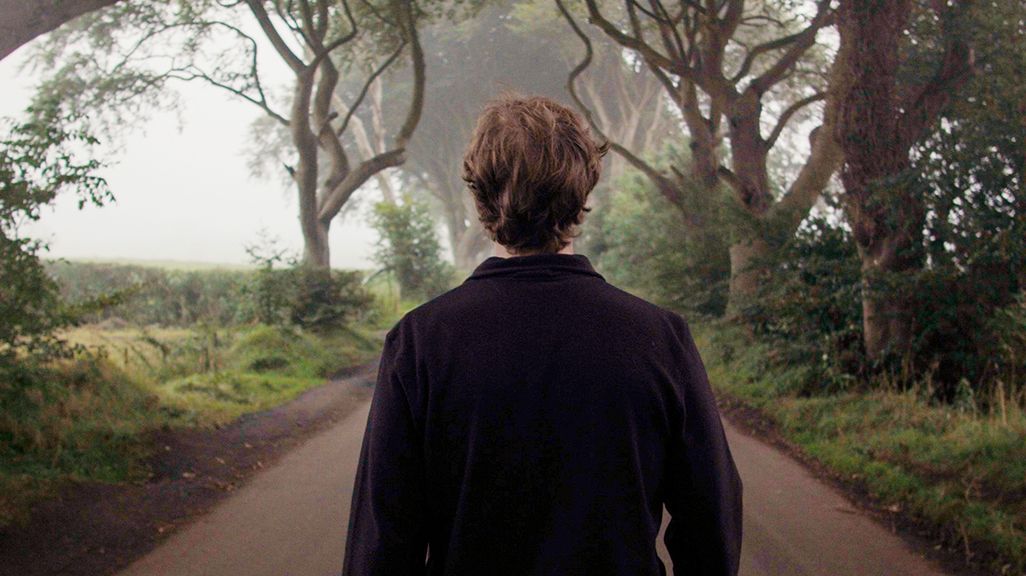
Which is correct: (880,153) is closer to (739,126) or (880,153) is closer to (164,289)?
(739,126)

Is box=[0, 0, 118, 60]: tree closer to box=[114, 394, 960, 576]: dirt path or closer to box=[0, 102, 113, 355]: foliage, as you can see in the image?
box=[0, 102, 113, 355]: foliage

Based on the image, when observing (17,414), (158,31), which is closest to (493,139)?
(17,414)

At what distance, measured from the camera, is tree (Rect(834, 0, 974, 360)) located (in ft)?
29.7

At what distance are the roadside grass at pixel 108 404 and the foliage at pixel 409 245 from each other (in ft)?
45.2

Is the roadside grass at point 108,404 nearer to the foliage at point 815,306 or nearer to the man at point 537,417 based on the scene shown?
the man at point 537,417

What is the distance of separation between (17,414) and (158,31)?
13.8 meters

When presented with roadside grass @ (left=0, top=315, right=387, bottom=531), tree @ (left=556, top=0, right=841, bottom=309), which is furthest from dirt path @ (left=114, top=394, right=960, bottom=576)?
tree @ (left=556, top=0, right=841, bottom=309)

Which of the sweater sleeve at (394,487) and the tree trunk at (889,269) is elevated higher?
the tree trunk at (889,269)

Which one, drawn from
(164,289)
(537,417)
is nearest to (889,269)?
(537,417)

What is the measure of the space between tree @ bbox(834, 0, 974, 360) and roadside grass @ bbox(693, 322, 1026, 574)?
2.89 feet

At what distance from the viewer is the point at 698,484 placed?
1.92m

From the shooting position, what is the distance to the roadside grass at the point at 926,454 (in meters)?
5.37

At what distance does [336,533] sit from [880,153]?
653 cm

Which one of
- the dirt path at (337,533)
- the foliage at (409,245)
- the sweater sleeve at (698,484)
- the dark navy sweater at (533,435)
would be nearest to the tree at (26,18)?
the dirt path at (337,533)
